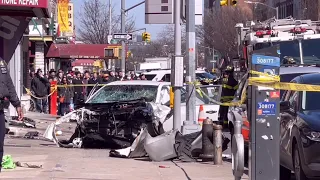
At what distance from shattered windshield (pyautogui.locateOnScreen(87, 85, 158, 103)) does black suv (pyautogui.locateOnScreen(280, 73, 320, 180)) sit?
5.76 m

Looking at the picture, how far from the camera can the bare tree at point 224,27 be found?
225ft

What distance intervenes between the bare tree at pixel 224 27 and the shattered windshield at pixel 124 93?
50.4 meters

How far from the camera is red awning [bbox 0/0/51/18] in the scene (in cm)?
1325

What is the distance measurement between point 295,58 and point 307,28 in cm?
194

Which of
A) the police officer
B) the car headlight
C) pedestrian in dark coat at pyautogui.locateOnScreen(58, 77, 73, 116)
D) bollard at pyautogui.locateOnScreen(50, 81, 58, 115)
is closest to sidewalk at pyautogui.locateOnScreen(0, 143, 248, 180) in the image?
the police officer

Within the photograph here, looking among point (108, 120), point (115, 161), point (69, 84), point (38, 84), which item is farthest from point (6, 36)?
point (69, 84)

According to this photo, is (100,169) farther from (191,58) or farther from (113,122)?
(191,58)

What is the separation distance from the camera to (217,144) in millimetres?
12453

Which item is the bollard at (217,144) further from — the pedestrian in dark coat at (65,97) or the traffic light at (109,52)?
the traffic light at (109,52)

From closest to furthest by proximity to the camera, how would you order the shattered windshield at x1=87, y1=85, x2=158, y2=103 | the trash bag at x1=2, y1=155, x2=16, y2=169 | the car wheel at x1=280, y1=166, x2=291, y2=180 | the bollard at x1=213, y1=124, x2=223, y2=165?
the trash bag at x1=2, y1=155, x2=16, y2=169
the car wheel at x1=280, y1=166, x2=291, y2=180
the bollard at x1=213, y1=124, x2=223, y2=165
the shattered windshield at x1=87, y1=85, x2=158, y2=103

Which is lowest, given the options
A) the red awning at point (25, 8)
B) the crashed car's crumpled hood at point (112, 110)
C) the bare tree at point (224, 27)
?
the crashed car's crumpled hood at point (112, 110)

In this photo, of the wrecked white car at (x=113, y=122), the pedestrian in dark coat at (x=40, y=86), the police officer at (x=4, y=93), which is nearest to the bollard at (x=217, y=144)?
the wrecked white car at (x=113, y=122)

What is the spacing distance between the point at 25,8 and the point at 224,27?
184ft

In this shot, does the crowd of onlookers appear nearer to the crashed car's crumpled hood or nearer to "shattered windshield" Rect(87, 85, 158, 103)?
"shattered windshield" Rect(87, 85, 158, 103)
